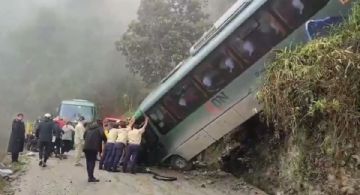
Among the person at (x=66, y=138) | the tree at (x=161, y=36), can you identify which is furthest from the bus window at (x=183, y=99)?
the tree at (x=161, y=36)

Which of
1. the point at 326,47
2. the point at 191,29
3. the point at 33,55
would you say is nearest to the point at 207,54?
the point at 326,47

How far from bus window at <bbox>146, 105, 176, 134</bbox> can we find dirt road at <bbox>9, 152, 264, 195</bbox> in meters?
1.10

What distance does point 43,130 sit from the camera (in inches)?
499

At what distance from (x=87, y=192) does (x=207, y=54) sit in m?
4.06

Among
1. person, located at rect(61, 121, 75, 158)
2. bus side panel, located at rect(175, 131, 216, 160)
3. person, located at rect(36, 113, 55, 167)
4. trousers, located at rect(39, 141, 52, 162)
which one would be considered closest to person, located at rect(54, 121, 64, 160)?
person, located at rect(61, 121, 75, 158)

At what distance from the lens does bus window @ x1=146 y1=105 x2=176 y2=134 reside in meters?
12.4

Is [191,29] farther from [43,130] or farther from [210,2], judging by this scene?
[43,130]

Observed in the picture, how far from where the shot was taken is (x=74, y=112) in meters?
21.3

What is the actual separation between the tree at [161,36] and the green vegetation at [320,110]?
19.1 metres

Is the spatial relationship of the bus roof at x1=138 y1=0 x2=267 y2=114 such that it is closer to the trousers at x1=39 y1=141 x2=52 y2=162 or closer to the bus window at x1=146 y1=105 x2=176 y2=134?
the bus window at x1=146 y1=105 x2=176 y2=134

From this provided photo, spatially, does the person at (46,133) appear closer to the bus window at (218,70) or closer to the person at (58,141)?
the person at (58,141)

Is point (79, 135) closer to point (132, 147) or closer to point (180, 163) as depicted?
point (132, 147)

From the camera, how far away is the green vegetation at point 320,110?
6836mm

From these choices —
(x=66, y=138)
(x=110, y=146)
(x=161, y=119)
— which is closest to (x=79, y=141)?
(x=110, y=146)
